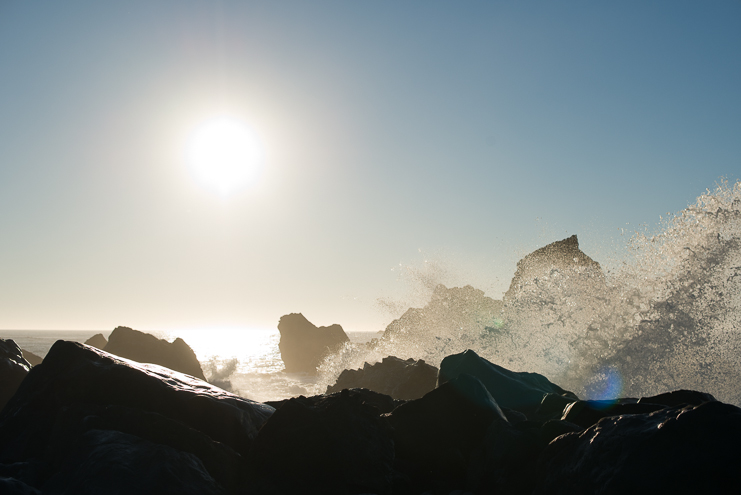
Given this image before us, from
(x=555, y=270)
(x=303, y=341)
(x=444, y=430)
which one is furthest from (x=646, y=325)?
(x=303, y=341)

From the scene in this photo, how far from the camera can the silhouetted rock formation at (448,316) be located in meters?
18.7

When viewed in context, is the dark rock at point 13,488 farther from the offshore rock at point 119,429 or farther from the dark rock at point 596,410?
the dark rock at point 596,410

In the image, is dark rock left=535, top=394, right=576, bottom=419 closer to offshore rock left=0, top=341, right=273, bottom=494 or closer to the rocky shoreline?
the rocky shoreline

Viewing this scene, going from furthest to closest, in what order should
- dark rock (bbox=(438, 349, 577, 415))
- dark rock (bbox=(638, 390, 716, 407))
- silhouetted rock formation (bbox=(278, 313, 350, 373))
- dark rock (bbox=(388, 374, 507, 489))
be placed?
silhouetted rock formation (bbox=(278, 313, 350, 373)) → dark rock (bbox=(438, 349, 577, 415)) → dark rock (bbox=(638, 390, 716, 407)) → dark rock (bbox=(388, 374, 507, 489))

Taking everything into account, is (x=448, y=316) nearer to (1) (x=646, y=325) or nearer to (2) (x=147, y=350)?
(1) (x=646, y=325)

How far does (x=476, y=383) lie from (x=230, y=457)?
3157 millimetres

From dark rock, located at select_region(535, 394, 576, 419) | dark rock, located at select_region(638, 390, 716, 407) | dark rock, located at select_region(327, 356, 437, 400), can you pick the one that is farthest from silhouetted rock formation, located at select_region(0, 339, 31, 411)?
dark rock, located at select_region(638, 390, 716, 407)

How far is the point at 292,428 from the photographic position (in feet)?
14.4

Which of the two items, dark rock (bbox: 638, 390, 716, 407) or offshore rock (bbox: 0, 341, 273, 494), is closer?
offshore rock (bbox: 0, 341, 273, 494)

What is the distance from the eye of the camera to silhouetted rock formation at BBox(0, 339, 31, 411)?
8398 mm

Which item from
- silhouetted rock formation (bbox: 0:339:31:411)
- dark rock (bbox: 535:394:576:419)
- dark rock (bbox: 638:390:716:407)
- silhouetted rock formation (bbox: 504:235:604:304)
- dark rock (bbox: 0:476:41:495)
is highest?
silhouetted rock formation (bbox: 504:235:604:304)

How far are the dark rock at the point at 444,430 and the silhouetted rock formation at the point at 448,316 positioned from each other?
12702mm

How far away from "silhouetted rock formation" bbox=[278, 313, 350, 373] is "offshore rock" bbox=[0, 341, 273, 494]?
172 ft

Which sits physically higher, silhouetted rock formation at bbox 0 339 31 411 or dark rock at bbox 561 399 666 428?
dark rock at bbox 561 399 666 428
